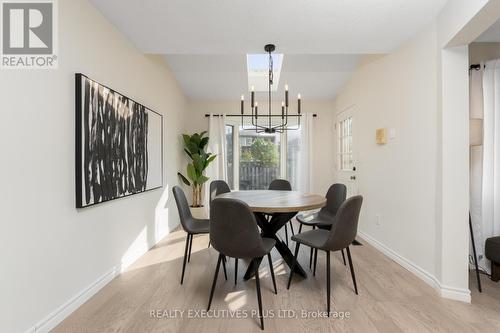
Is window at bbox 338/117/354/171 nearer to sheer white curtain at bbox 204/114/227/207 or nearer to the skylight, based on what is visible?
the skylight

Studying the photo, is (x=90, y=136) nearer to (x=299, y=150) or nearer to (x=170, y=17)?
(x=170, y=17)

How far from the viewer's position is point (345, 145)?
4219 millimetres

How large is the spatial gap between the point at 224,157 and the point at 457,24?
3.67 m

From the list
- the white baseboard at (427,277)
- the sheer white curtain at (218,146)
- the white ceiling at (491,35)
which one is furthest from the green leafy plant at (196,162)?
the white ceiling at (491,35)

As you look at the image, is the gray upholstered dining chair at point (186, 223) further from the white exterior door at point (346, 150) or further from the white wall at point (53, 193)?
the white exterior door at point (346, 150)

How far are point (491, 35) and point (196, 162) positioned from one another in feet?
13.2

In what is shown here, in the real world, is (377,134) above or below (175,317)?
above

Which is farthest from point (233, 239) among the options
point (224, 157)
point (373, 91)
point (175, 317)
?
point (224, 157)

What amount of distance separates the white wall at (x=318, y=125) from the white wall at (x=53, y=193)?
7.24 feet

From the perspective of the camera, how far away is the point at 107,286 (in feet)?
7.07
